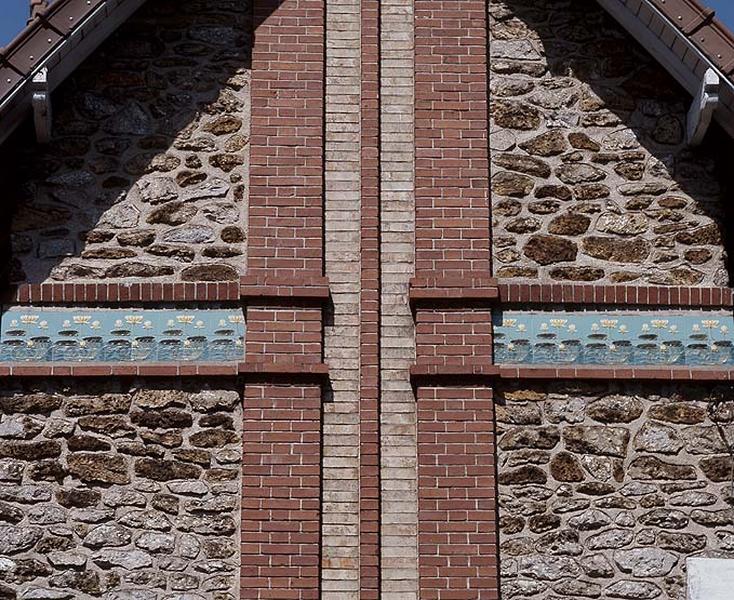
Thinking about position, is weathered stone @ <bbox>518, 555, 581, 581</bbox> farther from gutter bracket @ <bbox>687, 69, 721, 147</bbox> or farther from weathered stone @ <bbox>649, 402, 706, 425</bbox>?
gutter bracket @ <bbox>687, 69, 721, 147</bbox>

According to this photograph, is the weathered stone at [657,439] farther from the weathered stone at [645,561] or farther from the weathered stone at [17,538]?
the weathered stone at [17,538]

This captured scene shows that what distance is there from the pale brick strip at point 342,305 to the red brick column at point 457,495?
471 millimetres

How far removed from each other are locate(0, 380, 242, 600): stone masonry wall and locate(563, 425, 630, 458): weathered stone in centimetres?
226

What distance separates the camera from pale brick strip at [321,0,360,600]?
31.7ft

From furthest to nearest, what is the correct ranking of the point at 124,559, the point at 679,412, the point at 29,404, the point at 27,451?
the point at 679,412 < the point at 29,404 < the point at 27,451 < the point at 124,559

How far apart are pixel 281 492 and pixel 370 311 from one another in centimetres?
144

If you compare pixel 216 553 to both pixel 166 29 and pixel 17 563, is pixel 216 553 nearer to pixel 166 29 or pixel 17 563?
pixel 17 563

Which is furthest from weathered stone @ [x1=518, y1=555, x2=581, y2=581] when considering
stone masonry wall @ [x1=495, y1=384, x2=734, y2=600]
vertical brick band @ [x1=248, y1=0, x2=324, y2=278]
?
vertical brick band @ [x1=248, y1=0, x2=324, y2=278]

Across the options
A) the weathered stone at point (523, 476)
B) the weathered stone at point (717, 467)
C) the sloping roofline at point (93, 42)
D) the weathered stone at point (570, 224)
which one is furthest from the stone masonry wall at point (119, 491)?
the weathered stone at point (717, 467)

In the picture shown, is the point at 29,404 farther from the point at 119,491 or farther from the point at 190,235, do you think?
the point at 190,235

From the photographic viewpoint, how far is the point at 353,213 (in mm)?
10477

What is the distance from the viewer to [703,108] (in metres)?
10.3

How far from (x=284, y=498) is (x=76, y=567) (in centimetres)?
144

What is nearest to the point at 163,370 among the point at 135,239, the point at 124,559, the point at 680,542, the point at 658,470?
the point at 135,239
